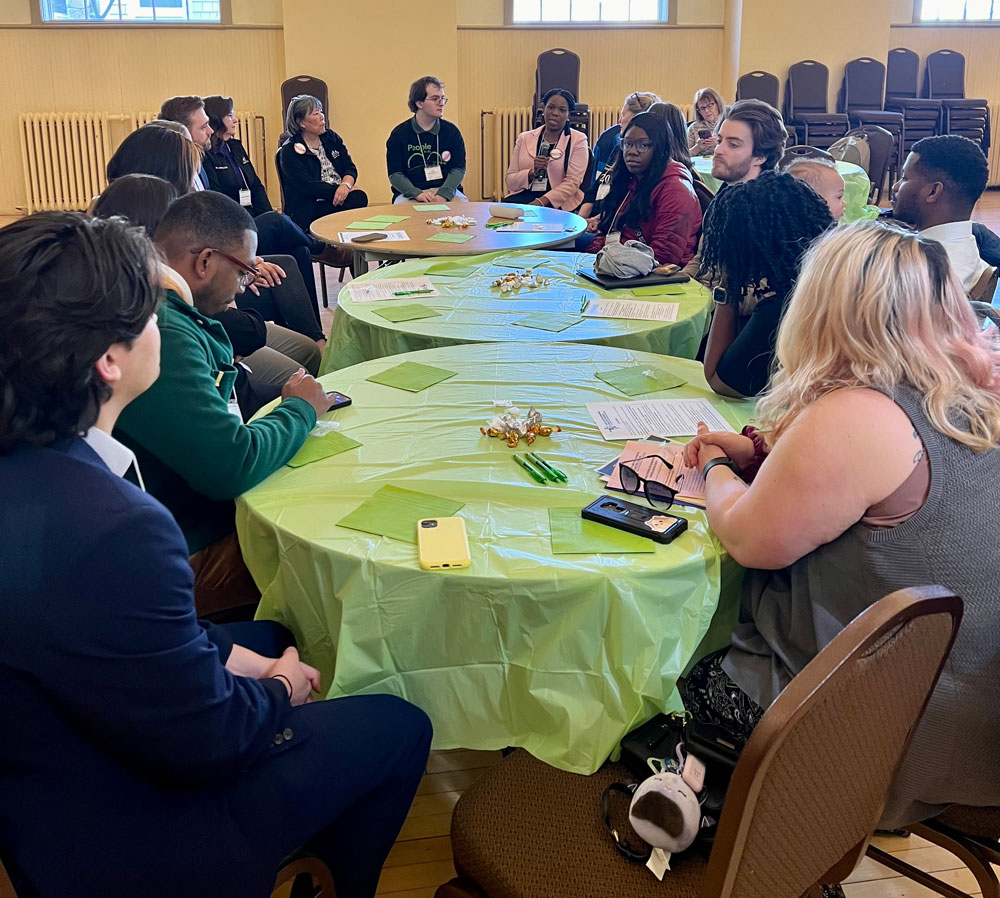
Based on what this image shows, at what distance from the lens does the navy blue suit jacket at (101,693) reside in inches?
38.9

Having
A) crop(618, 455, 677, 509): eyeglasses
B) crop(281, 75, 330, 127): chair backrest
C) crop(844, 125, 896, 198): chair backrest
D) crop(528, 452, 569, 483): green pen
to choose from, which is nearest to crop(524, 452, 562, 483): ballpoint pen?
crop(528, 452, 569, 483): green pen

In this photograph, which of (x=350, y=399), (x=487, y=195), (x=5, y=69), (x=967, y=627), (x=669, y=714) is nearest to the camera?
(x=967, y=627)

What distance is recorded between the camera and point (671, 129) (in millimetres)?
4020

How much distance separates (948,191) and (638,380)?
1.50m

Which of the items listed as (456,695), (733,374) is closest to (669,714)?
(456,695)

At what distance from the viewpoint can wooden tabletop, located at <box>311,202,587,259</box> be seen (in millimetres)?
4004

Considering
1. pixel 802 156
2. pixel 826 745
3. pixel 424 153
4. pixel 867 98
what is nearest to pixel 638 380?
pixel 826 745

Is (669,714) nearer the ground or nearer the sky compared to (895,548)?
nearer the ground

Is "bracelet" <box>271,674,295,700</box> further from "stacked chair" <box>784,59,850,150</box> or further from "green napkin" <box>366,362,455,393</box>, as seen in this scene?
"stacked chair" <box>784,59,850,150</box>

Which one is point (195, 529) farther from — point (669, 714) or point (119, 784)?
point (669, 714)

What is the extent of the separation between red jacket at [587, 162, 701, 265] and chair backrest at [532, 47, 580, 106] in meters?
5.46

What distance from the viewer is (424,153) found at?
20.2 feet

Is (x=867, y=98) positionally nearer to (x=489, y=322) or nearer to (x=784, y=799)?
(x=489, y=322)

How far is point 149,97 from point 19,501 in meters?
8.72
